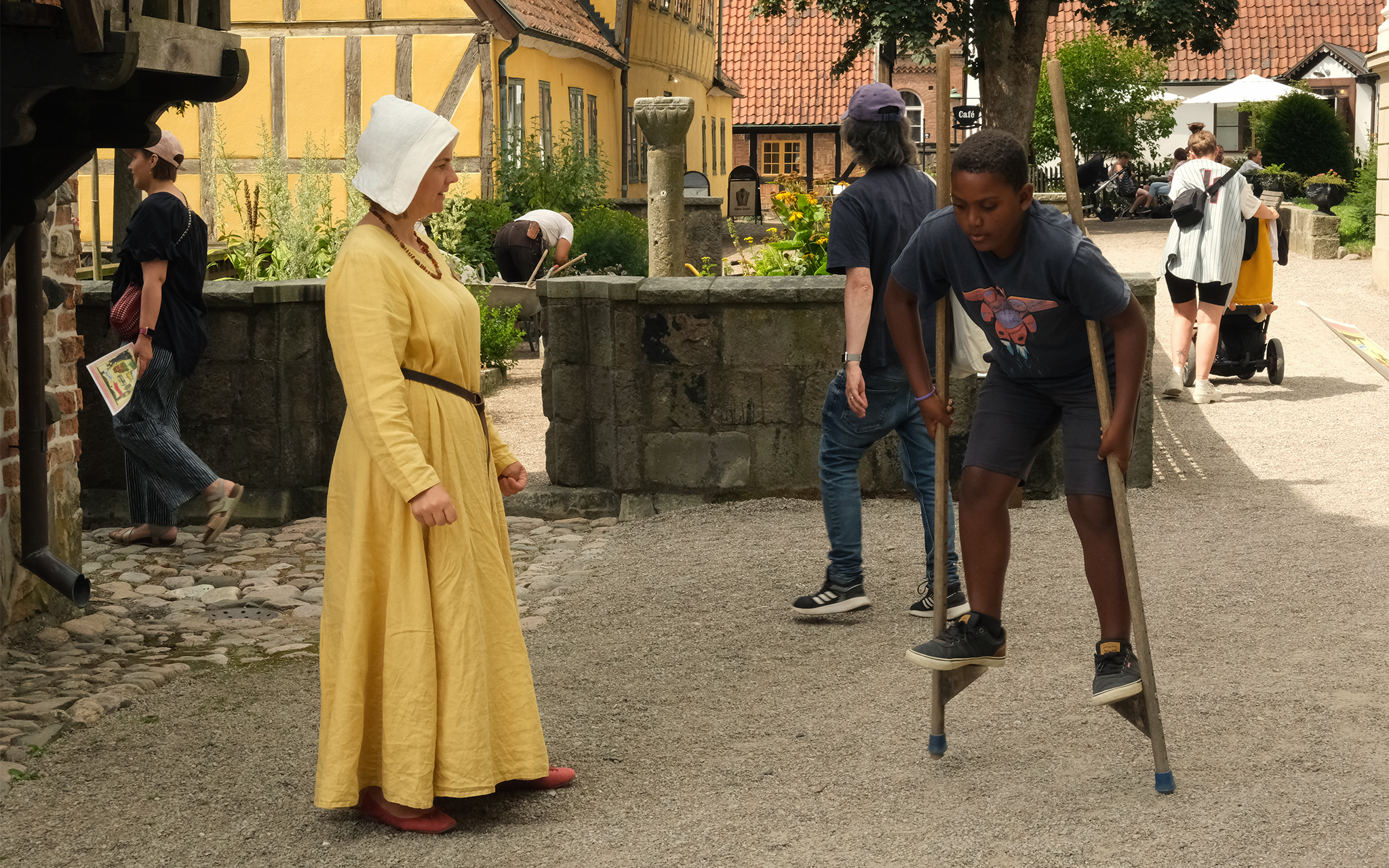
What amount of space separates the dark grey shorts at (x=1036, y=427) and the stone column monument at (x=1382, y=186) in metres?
15.9

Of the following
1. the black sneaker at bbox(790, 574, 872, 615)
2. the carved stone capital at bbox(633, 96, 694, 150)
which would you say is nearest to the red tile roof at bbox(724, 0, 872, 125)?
the carved stone capital at bbox(633, 96, 694, 150)

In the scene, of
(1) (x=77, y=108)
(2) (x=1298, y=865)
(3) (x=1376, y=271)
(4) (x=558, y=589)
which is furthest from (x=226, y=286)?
(3) (x=1376, y=271)

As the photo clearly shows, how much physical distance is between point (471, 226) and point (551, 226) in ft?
8.85

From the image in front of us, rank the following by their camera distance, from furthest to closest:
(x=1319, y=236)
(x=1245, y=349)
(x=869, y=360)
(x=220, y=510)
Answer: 1. (x=1319, y=236)
2. (x=1245, y=349)
3. (x=220, y=510)
4. (x=869, y=360)

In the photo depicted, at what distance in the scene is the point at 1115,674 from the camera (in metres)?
4.20

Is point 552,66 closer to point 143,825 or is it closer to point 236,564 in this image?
point 236,564

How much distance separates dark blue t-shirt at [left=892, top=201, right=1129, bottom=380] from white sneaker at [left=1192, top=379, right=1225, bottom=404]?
7544 millimetres

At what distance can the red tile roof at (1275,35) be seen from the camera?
50.3 meters

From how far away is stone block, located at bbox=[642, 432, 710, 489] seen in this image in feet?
27.8

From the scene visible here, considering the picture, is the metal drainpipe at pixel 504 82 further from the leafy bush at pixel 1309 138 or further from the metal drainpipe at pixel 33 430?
the leafy bush at pixel 1309 138

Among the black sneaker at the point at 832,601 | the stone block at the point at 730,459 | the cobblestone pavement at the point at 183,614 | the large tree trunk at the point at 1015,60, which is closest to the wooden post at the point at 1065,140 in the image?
the black sneaker at the point at 832,601

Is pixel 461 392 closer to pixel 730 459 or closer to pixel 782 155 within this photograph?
pixel 730 459

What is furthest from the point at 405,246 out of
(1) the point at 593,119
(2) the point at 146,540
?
(1) the point at 593,119

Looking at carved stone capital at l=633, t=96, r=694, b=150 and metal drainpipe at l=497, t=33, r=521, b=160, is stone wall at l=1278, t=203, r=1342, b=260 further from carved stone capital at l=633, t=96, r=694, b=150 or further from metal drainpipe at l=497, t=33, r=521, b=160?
carved stone capital at l=633, t=96, r=694, b=150
